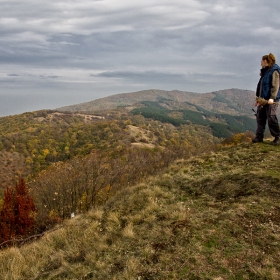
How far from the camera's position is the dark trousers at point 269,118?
8789 millimetres

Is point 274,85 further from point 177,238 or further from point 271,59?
point 177,238

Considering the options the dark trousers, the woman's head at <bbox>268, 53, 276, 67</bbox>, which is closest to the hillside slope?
the dark trousers

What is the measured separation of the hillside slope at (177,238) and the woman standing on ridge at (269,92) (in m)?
2.17

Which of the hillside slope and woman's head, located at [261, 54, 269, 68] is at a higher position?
woman's head, located at [261, 54, 269, 68]

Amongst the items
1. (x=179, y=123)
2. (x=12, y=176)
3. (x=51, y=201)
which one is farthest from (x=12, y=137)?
(x=179, y=123)

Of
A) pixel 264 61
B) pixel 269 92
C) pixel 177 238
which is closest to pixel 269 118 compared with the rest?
pixel 269 92

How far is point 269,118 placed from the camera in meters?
8.85

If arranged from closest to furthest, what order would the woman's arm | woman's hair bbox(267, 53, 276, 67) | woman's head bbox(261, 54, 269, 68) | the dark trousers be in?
1. the woman's arm
2. woman's hair bbox(267, 53, 276, 67)
3. woman's head bbox(261, 54, 269, 68)
4. the dark trousers

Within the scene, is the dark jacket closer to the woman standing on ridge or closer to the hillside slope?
the woman standing on ridge

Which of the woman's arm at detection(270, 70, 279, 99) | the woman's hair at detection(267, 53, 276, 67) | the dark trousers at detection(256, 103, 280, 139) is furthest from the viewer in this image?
the dark trousers at detection(256, 103, 280, 139)

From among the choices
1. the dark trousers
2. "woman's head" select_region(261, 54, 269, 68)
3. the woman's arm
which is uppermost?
"woman's head" select_region(261, 54, 269, 68)

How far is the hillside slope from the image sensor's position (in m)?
3.69

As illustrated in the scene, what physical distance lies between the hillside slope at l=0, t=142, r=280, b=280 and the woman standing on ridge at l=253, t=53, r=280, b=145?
217 cm

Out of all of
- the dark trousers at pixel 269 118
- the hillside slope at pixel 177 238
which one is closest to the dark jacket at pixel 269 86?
the dark trousers at pixel 269 118
